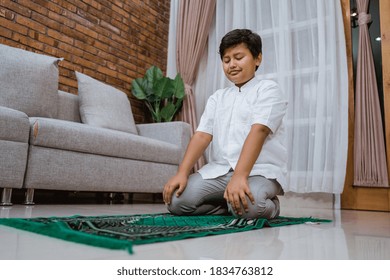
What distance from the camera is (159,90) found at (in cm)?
348

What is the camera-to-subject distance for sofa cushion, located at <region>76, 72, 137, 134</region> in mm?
2757

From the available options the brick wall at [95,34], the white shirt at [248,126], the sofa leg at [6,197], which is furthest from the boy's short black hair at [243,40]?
the brick wall at [95,34]

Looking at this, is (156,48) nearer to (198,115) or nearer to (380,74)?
(198,115)

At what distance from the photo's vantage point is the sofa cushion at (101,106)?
276 centimetres

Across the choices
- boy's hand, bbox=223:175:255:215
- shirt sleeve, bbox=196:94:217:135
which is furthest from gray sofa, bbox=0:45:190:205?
boy's hand, bbox=223:175:255:215

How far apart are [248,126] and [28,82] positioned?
152cm

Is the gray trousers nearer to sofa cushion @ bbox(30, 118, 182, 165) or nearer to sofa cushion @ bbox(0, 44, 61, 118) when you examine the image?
sofa cushion @ bbox(30, 118, 182, 165)

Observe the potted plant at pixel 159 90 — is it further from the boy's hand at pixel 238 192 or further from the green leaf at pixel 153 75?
the boy's hand at pixel 238 192

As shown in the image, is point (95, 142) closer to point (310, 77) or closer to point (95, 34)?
point (95, 34)

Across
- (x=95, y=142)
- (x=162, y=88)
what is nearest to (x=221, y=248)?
(x=95, y=142)

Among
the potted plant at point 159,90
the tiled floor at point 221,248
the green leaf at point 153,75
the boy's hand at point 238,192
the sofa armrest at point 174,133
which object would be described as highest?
the green leaf at point 153,75

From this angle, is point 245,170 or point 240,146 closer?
point 245,170

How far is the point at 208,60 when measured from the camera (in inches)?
146
